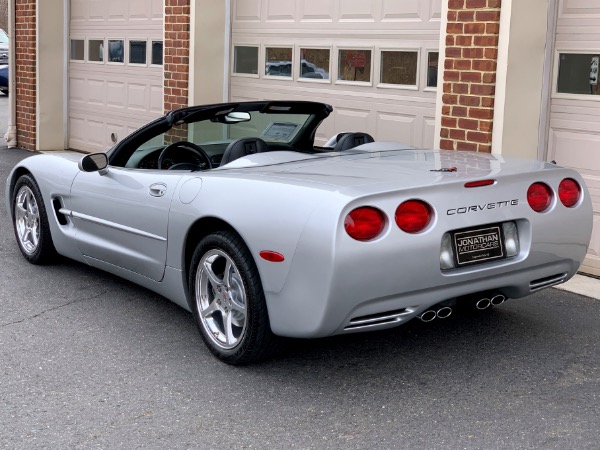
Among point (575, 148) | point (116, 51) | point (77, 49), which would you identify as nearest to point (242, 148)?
point (575, 148)

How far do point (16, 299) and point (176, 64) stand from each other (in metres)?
5.22

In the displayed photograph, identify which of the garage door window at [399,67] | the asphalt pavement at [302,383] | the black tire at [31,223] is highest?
the garage door window at [399,67]

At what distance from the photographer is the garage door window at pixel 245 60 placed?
10.3m

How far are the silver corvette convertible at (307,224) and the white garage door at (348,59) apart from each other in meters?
2.41

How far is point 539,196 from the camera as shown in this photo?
15.8 feet

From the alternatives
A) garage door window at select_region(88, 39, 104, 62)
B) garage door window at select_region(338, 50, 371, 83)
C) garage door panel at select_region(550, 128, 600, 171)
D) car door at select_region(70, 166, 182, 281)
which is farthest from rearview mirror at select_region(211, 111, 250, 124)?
garage door window at select_region(88, 39, 104, 62)

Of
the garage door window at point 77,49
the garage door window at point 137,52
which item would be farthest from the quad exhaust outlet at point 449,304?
the garage door window at point 77,49

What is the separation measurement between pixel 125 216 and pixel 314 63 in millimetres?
4324

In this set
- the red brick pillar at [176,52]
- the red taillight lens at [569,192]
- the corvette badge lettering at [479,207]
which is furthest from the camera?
the red brick pillar at [176,52]

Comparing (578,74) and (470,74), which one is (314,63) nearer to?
(470,74)

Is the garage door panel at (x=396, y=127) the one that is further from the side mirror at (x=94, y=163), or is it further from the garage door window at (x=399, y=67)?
the side mirror at (x=94, y=163)

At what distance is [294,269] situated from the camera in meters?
4.28

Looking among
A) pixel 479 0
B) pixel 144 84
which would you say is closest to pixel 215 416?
pixel 479 0

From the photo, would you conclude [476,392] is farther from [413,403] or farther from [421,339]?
→ [421,339]
